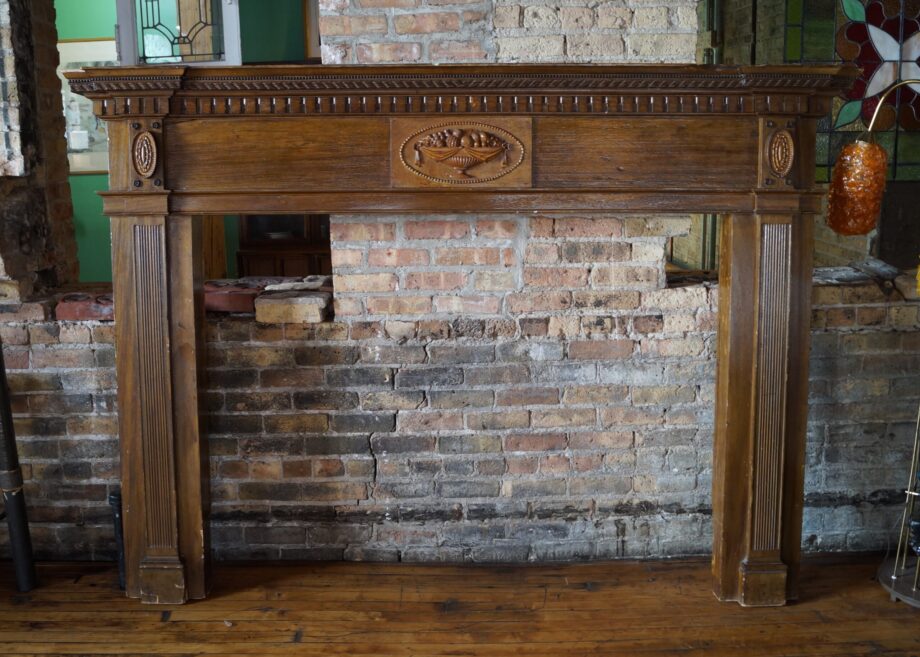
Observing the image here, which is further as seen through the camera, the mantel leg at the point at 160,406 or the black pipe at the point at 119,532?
the black pipe at the point at 119,532

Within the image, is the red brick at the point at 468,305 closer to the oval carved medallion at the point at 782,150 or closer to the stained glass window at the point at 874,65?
the oval carved medallion at the point at 782,150

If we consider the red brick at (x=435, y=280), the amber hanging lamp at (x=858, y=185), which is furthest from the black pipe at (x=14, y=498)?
the amber hanging lamp at (x=858, y=185)

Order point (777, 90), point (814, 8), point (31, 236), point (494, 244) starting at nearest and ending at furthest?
point (777, 90) → point (494, 244) → point (31, 236) → point (814, 8)

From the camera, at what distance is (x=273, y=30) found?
6.51 meters

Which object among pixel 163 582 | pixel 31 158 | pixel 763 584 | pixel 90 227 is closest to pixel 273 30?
pixel 90 227

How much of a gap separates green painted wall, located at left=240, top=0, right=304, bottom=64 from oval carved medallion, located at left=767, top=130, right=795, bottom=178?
448cm

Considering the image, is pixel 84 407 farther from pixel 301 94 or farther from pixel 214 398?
pixel 301 94

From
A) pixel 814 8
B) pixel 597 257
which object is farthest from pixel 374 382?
pixel 814 8

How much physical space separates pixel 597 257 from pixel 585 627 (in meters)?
1.17

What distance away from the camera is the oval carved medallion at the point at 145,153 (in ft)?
8.78

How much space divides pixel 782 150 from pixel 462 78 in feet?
3.19

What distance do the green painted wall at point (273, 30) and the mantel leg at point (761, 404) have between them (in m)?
4.53

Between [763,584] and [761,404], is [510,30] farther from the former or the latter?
[763,584]

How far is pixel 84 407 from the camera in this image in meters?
3.16
